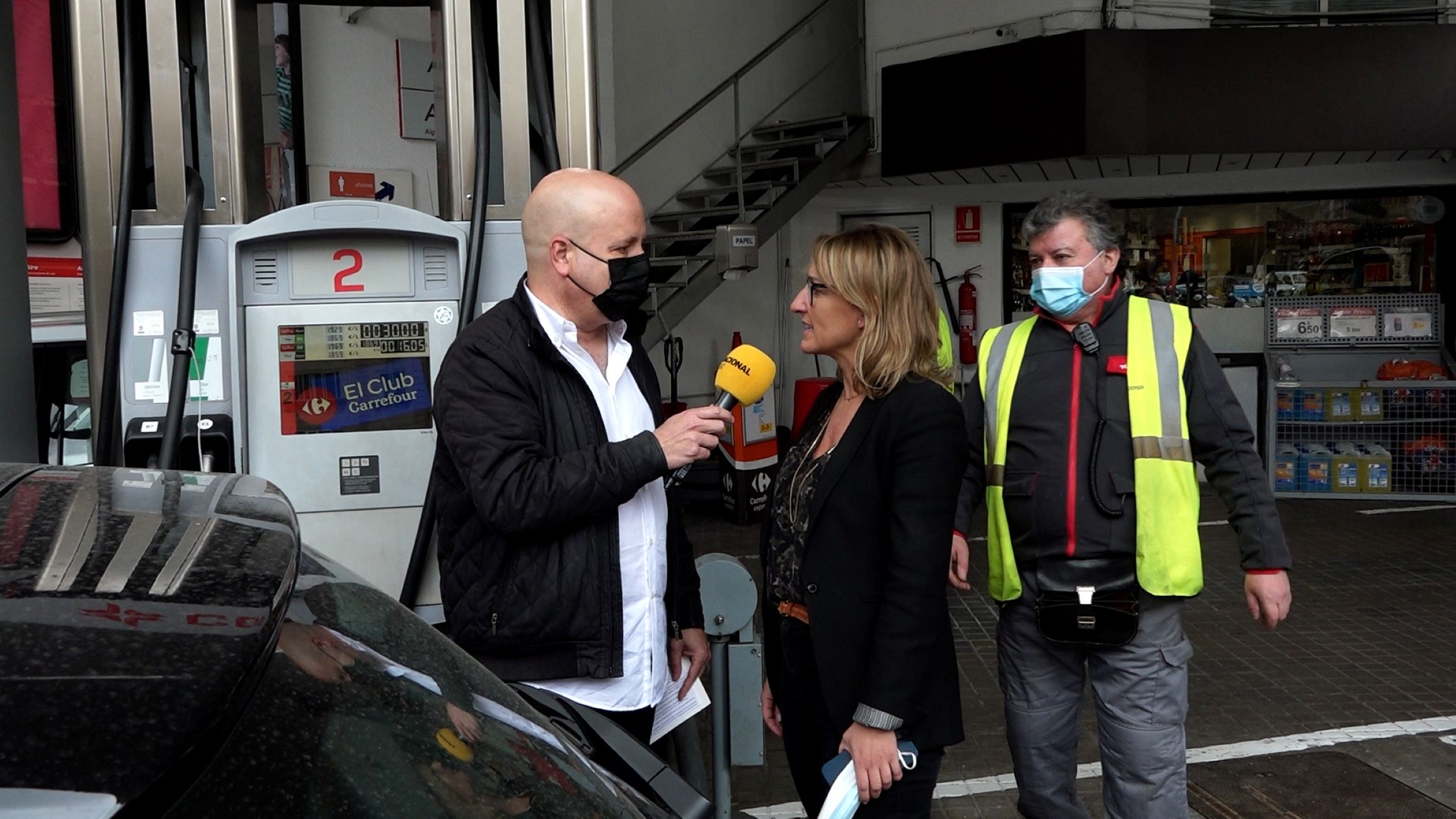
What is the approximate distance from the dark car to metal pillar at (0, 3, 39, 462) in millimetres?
1815

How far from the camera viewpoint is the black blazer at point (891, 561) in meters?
2.49

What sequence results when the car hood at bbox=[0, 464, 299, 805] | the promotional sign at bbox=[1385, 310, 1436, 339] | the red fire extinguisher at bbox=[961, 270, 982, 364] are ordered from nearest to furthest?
the car hood at bbox=[0, 464, 299, 805] < the promotional sign at bbox=[1385, 310, 1436, 339] < the red fire extinguisher at bbox=[961, 270, 982, 364]

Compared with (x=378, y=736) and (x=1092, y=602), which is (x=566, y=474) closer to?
(x=378, y=736)

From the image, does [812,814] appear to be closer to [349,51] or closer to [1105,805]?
[1105,805]

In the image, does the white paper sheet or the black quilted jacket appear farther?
the white paper sheet

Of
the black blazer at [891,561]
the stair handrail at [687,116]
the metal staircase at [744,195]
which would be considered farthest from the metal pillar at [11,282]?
the stair handrail at [687,116]

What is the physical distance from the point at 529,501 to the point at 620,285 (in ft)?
1.77

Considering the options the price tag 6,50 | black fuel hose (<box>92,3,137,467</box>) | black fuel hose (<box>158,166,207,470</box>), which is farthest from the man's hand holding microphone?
the price tag 6,50

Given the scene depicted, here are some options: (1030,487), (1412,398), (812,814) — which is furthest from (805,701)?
(1412,398)

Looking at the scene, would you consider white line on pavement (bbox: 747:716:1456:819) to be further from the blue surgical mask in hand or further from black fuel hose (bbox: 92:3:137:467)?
black fuel hose (bbox: 92:3:137:467)

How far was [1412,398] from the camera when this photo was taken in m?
10.3

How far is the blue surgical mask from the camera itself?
10.5ft

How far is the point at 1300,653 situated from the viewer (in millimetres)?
6168

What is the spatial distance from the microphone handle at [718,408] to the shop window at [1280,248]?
920 centimetres
